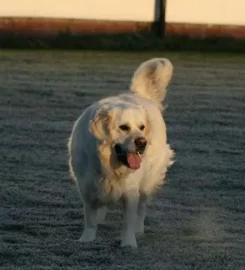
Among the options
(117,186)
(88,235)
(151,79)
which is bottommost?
(88,235)

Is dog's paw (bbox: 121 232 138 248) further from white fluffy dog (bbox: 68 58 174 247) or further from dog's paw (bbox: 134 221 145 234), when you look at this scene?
dog's paw (bbox: 134 221 145 234)

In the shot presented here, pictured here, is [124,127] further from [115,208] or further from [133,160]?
[115,208]

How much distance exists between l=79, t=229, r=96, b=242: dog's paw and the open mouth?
1.82ft

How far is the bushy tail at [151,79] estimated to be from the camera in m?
6.93

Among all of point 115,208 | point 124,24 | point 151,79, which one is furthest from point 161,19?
point 115,208

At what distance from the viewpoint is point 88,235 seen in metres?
6.17

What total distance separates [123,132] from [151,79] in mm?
1220

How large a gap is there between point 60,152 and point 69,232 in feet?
10.4

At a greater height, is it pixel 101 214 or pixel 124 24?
pixel 101 214

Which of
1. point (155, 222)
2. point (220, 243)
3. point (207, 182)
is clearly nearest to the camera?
point (220, 243)

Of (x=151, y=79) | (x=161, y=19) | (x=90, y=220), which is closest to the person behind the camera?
(x=90, y=220)

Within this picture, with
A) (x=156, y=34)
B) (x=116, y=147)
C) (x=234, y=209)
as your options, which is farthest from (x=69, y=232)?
(x=156, y=34)

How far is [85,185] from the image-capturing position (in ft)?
20.2

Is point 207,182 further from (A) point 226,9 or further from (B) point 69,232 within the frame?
(A) point 226,9
